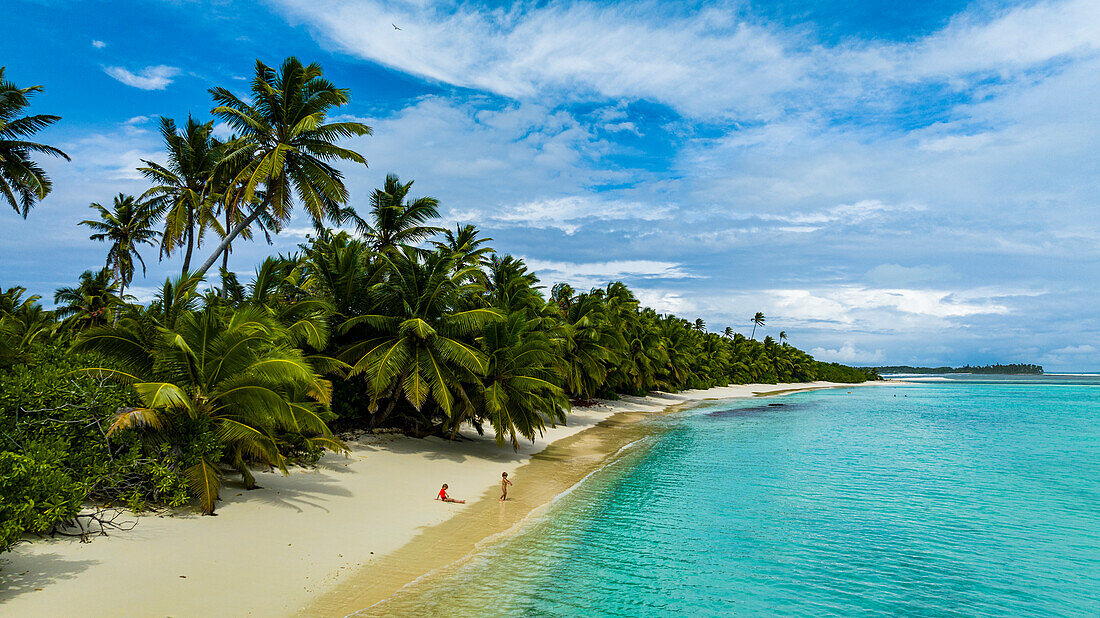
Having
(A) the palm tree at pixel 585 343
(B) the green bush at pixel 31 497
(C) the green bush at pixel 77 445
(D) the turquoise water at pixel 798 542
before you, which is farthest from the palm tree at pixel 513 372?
(B) the green bush at pixel 31 497

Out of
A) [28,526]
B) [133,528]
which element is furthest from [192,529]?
[28,526]

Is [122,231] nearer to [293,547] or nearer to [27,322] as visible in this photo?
[27,322]

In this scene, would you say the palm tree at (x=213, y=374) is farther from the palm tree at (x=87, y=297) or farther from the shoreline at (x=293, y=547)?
the palm tree at (x=87, y=297)

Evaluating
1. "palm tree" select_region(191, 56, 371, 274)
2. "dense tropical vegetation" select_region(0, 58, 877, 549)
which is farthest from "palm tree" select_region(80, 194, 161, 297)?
"palm tree" select_region(191, 56, 371, 274)

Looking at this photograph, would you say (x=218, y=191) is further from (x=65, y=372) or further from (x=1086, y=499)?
(x=1086, y=499)

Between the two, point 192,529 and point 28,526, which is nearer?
point 28,526

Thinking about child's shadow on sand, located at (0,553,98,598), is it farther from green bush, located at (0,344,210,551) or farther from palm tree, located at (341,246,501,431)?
palm tree, located at (341,246,501,431)
